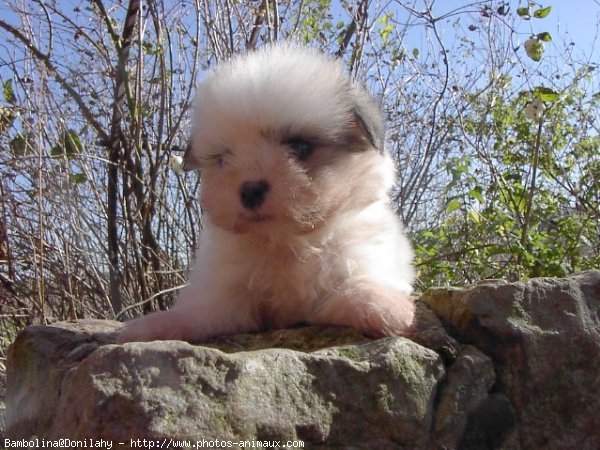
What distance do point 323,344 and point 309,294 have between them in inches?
14.6

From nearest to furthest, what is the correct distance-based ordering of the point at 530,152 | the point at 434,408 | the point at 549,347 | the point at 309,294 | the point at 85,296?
the point at 434,408
the point at 549,347
the point at 309,294
the point at 85,296
the point at 530,152

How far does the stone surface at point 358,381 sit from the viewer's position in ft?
5.56

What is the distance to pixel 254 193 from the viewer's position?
2.42m

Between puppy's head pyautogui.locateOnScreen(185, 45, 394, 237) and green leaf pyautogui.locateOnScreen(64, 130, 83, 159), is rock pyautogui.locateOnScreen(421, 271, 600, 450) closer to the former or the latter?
puppy's head pyautogui.locateOnScreen(185, 45, 394, 237)

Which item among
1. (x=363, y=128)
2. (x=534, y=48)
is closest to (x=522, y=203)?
(x=534, y=48)

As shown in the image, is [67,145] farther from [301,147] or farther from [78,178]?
[301,147]

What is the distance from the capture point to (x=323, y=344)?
2.38m

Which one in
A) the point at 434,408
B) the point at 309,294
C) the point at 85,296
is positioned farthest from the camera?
the point at 85,296

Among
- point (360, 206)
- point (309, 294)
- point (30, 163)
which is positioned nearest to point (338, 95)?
point (360, 206)

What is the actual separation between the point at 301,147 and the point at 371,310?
27.6 inches

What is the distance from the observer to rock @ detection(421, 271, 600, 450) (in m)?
2.30

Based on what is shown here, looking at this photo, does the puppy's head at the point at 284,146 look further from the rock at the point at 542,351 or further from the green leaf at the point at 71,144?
the green leaf at the point at 71,144

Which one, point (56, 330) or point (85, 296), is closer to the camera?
point (56, 330)

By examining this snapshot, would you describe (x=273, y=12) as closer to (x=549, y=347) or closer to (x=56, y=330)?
(x=56, y=330)
